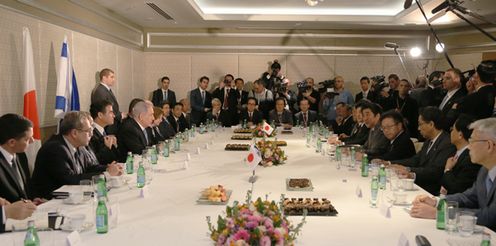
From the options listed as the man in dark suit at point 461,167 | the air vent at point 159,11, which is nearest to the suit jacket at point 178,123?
the air vent at point 159,11

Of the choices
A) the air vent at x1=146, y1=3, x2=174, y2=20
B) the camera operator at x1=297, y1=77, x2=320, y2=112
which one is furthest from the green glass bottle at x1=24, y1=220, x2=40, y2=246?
the camera operator at x1=297, y1=77, x2=320, y2=112

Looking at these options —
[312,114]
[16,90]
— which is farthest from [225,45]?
[16,90]

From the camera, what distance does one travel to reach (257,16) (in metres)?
8.86

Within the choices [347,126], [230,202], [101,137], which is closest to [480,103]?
[347,126]

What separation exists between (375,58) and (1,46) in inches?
318

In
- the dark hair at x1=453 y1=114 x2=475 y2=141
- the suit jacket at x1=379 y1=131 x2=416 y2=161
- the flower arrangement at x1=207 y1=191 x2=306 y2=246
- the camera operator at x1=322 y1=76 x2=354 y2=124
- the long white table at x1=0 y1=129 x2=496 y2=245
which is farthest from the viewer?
the camera operator at x1=322 y1=76 x2=354 y2=124

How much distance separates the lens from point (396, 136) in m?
4.41

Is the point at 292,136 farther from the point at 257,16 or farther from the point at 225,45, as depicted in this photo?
the point at 225,45

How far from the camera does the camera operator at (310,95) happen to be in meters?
9.47

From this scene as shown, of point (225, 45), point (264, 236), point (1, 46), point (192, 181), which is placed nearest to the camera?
point (264, 236)

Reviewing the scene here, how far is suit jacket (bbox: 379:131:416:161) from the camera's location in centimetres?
436

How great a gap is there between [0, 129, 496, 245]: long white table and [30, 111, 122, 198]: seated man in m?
0.43

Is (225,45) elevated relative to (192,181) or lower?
elevated

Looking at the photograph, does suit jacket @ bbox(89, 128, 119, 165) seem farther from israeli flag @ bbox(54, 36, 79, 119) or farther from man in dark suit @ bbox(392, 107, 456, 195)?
man in dark suit @ bbox(392, 107, 456, 195)
